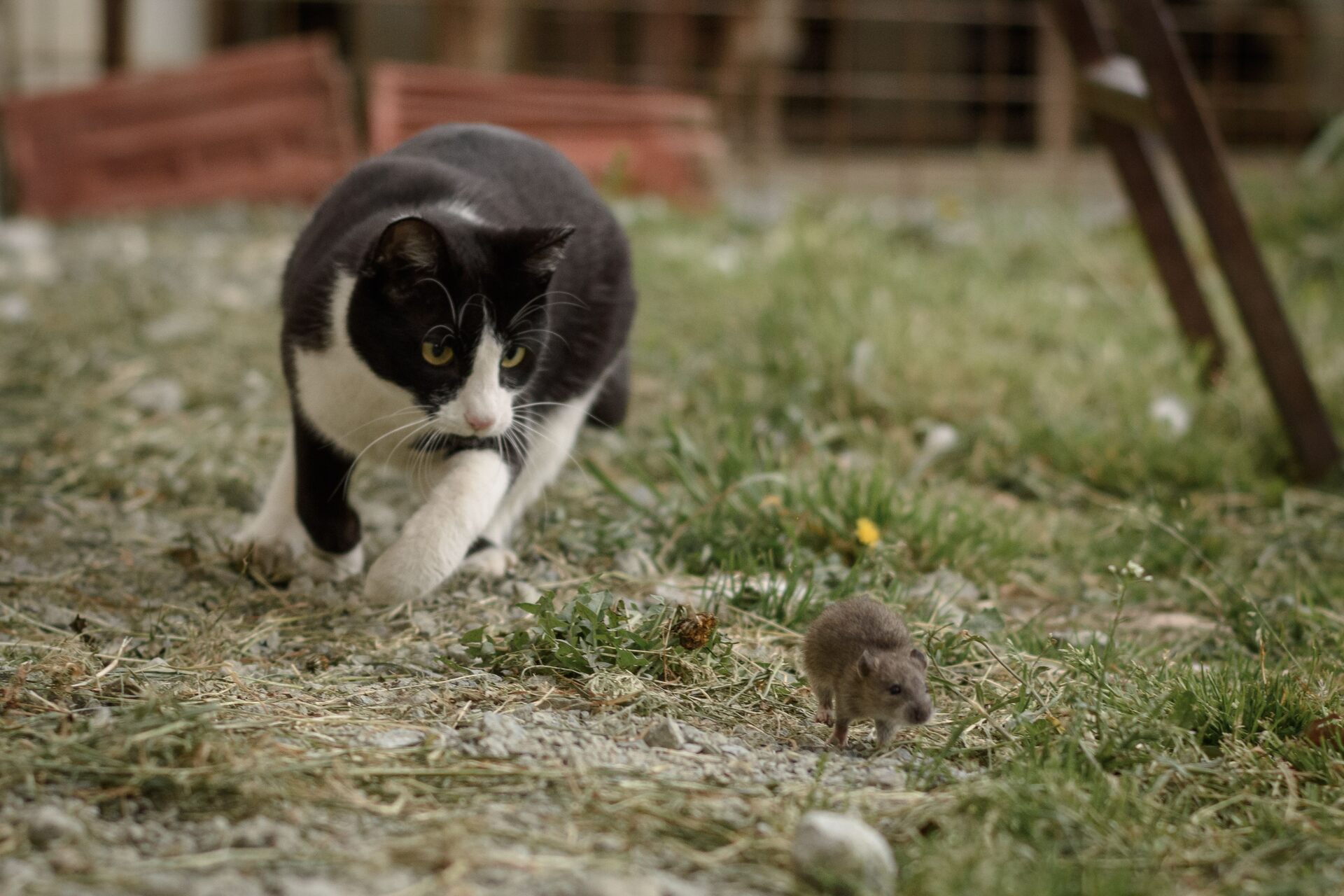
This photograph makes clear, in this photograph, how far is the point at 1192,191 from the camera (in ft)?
10.4

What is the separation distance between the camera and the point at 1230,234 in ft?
10.3

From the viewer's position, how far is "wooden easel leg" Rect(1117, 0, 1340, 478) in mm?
3129

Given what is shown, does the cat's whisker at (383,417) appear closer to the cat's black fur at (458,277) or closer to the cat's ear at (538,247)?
the cat's black fur at (458,277)

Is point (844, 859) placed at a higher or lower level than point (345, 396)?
lower

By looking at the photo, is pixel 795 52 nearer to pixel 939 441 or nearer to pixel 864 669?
pixel 939 441

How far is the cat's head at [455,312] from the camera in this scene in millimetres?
1979

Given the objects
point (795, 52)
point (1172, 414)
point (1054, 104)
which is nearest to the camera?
point (1172, 414)

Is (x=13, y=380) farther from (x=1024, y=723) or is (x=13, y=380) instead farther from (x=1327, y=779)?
(x=1327, y=779)

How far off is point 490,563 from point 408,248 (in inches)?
24.7

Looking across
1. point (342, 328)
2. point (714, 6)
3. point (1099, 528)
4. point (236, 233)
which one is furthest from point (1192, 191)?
point (714, 6)

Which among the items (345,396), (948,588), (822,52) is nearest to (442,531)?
(345,396)

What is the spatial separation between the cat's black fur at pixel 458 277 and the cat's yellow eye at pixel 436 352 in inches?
0.5

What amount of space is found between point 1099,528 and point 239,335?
247 cm

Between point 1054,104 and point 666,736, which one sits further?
point 1054,104
